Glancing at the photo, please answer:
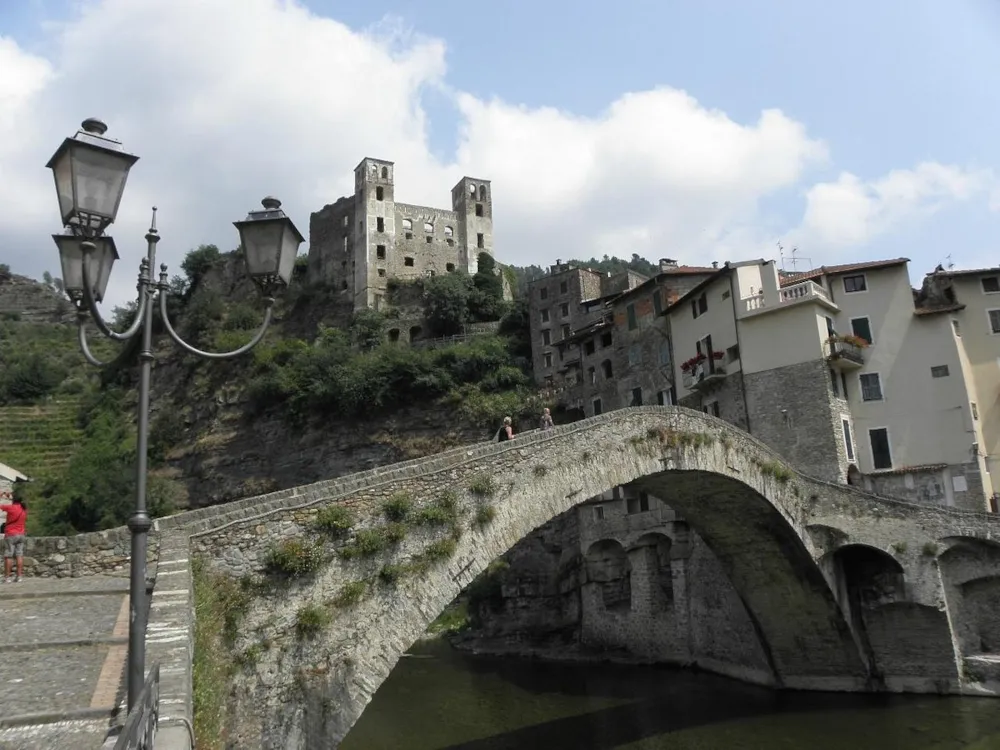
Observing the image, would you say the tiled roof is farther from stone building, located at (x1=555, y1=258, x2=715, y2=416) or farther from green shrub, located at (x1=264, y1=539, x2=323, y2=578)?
green shrub, located at (x1=264, y1=539, x2=323, y2=578)

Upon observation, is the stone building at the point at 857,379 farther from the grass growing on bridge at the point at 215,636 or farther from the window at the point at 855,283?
the grass growing on bridge at the point at 215,636

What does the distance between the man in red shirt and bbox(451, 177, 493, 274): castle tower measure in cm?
5479

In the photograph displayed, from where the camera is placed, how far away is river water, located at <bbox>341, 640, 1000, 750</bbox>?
18047 mm

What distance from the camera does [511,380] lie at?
46406mm

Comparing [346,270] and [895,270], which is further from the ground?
[346,270]

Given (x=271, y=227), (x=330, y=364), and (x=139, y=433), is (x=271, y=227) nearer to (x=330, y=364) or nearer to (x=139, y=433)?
(x=139, y=433)

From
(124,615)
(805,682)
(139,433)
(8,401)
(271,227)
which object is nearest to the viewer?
(139,433)

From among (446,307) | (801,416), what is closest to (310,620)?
(801,416)

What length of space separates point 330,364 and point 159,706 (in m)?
44.3

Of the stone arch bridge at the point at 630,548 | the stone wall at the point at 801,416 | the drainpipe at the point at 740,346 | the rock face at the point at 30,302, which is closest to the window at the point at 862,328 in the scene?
the stone wall at the point at 801,416

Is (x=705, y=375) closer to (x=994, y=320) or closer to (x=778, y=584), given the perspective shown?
(x=778, y=584)

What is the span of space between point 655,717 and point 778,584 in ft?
19.4

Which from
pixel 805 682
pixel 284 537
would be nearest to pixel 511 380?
pixel 805 682

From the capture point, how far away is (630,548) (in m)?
32.2
